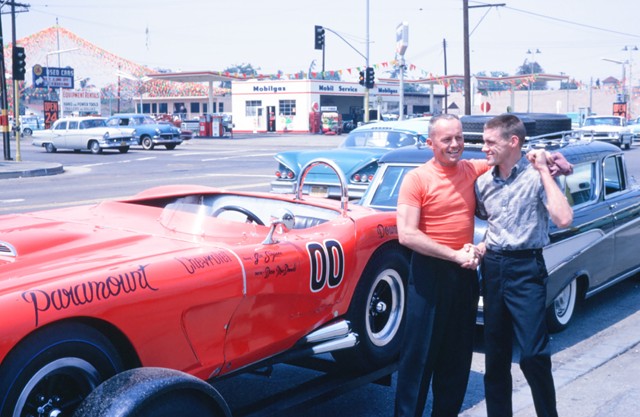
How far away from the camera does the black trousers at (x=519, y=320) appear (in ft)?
13.0

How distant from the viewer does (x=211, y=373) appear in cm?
355

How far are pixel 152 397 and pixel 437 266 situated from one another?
1.73 m

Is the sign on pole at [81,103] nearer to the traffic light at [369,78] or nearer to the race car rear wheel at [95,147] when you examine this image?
the race car rear wheel at [95,147]

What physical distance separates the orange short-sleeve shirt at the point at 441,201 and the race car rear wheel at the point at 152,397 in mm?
1483

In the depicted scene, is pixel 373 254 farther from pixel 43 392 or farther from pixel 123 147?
pixel 123 147

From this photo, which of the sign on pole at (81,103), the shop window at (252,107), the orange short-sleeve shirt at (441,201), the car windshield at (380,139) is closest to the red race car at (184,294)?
the orange short-sleeve shirt at (441,201)

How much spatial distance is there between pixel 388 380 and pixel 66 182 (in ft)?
60.2

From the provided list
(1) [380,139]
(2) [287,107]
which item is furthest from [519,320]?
(2) [287,107]

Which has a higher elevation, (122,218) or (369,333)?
(122,218)

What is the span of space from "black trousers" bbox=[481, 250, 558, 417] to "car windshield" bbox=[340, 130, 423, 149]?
10279 mm

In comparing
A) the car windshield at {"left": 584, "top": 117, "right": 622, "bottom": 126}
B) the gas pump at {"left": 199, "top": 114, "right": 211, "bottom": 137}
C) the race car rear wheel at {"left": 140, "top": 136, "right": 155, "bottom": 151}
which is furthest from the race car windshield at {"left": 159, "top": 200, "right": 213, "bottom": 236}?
the gas pump at {"left": 199, "top": 114, "right": 211, "bottom": 137}

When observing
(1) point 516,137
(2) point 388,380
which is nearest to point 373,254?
(2) point 388,380

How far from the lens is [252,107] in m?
72.2

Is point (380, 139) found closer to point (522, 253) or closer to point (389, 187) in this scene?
point (389, 187)
